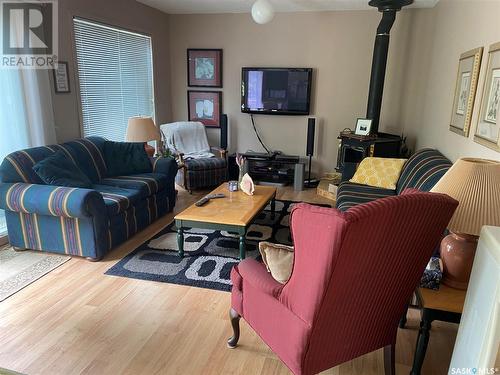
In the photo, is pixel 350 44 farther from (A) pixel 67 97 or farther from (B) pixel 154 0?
(A) pixel 67 97

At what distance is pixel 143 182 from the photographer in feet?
11.4

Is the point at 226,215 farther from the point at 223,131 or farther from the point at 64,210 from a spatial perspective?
the point at 223,131

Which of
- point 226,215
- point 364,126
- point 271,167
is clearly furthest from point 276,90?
point 226,215

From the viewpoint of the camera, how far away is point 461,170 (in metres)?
1.53

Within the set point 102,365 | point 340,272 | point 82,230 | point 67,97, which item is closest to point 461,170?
point 340,272

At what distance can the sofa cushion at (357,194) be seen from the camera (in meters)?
3.07

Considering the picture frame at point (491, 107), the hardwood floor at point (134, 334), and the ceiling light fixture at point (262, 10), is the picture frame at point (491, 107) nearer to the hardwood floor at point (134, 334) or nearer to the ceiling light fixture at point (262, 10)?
the hardwood floor at point (134, 334)

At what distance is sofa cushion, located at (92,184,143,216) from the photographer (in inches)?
115

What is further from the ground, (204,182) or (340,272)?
(340,272)

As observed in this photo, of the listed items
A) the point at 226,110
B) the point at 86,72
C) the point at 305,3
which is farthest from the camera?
the point at 226,110

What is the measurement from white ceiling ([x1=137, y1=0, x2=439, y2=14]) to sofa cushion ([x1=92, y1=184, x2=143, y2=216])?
9.02 feet

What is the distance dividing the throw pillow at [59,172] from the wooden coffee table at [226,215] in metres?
0.91

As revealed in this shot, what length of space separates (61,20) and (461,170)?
3.69m

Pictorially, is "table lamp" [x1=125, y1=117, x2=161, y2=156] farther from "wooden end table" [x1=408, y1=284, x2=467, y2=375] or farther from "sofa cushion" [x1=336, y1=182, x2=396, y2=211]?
"wooden end table" [x1=408, y1=284, x2=467, y2=375]
